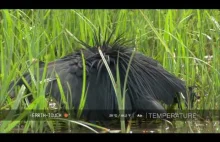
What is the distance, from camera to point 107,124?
1.26 metres

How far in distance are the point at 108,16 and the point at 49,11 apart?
154 mm

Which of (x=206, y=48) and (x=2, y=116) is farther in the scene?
(x=206, y=48)

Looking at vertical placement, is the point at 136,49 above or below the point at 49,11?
below

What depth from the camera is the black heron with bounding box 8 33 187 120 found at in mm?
1271

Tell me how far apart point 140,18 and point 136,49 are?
0.22 meters

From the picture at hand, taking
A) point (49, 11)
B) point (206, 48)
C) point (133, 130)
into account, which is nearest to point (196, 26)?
point (206, 48)

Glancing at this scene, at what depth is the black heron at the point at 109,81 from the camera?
4.17ft

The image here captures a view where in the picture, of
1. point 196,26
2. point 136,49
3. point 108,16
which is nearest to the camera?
point 136,49

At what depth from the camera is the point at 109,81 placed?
1.30 m

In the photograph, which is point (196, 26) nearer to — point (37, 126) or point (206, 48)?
point (206, 48)
